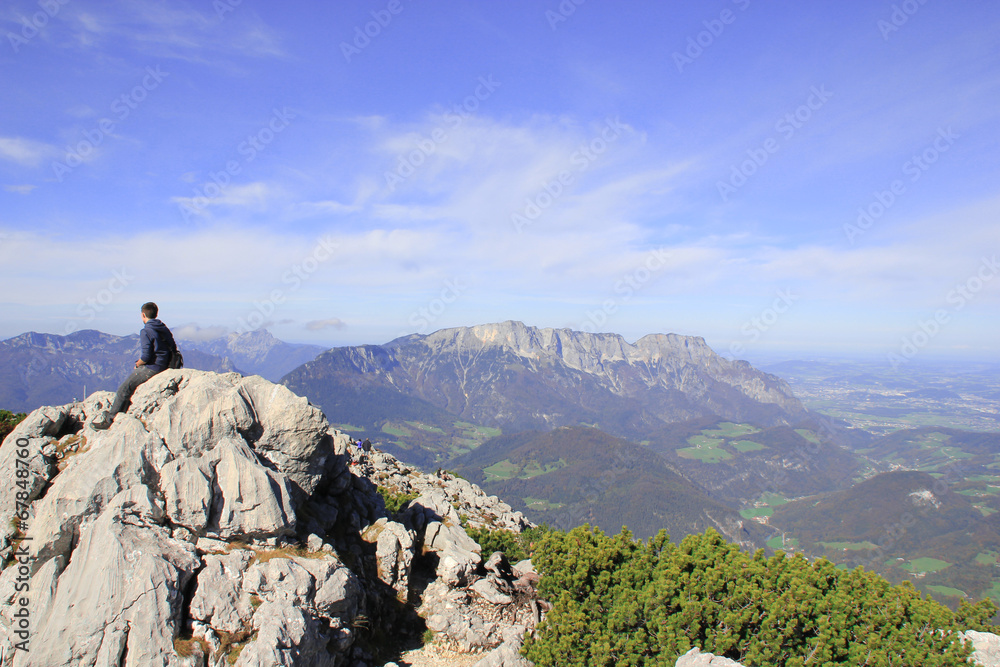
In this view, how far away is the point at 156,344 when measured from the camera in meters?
21.9

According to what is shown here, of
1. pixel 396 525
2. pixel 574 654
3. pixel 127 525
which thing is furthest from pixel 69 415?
pixel 574 654

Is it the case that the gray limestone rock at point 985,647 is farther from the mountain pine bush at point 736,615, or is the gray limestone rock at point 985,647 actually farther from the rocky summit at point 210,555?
the mountain pine bush at point 736,615

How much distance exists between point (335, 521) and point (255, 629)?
29.7 ft

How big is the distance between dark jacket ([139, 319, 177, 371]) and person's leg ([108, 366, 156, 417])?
362 mm

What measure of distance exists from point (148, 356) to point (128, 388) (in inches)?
79.0

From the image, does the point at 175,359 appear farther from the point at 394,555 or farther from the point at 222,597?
the point at 394,555

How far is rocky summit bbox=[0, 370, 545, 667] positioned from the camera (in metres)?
16.0

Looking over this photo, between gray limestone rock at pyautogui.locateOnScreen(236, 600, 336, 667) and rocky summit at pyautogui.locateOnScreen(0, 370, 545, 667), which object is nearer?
rocky summit at pyautogui.locateOnScreen(0, 370, 545, 667)

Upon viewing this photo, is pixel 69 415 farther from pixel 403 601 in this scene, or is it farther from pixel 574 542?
pixel 574 542

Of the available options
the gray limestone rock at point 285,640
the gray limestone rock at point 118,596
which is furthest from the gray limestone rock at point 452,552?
the gray limestone rock at point 118,596

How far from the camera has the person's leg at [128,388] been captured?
21.8 meters

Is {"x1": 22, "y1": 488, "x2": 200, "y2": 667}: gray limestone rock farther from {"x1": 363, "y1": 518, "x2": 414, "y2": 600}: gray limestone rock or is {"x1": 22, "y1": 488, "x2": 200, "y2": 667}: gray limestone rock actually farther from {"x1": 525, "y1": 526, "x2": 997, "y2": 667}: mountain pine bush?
{"x1": 525, "y1": 526, "x2": 997, "y2": 667}: mountain pine bush

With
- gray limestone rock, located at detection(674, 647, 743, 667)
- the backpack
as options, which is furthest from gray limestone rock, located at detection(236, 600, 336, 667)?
gray limestone rock, located at detection(674, 647, 743, 667)

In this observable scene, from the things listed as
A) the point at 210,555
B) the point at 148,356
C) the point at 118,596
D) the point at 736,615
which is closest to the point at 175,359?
the point at 148,356
